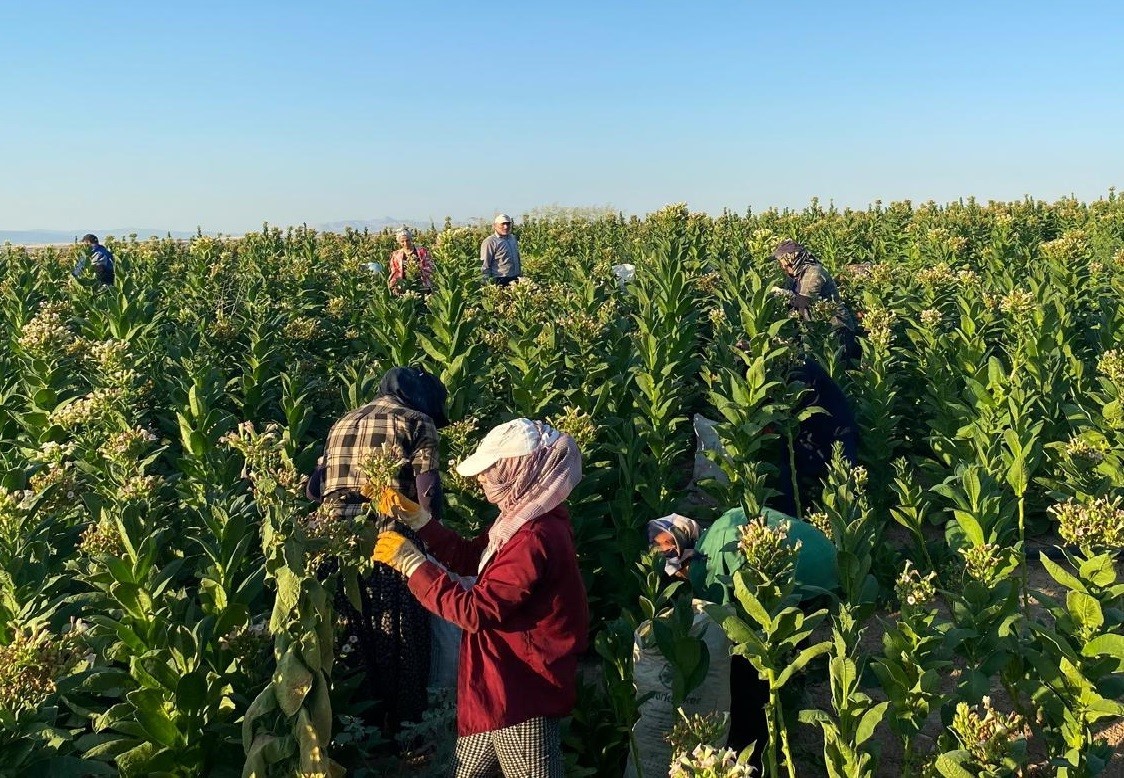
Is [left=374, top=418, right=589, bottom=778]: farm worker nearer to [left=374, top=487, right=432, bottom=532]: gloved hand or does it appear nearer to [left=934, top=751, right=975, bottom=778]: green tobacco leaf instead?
[left=374, top=487, right=432, bottom=532]: gloved hand

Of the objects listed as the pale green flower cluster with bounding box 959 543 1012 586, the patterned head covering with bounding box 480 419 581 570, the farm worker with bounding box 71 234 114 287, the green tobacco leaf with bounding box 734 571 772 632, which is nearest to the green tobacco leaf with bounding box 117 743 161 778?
the patterned head covering with bounding box 480 419 581 570

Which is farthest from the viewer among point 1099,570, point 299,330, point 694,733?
point 299,330

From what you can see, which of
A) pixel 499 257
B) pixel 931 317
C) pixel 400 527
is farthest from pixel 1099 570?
pixel 499 257

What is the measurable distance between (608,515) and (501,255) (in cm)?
823

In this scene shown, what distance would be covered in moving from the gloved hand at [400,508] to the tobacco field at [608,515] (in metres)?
0.17

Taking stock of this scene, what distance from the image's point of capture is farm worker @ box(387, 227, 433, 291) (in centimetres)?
1246

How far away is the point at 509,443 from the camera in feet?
11.2

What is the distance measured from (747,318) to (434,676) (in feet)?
13.9

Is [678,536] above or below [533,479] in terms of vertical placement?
below

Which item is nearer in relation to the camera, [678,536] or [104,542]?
[104,542]

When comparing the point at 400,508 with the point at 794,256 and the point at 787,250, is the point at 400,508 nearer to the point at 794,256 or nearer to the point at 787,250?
the point at 794,256

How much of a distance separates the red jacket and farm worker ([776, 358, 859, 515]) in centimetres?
358

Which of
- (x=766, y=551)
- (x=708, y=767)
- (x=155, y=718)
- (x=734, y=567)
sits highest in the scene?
(x=766, y=551)

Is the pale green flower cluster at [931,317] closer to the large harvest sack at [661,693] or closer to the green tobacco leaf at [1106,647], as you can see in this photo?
the green tobacco leaf at [1106,647]
